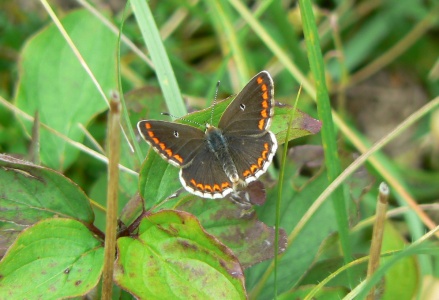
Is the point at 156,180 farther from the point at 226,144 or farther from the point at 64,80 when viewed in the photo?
the point at 64,80

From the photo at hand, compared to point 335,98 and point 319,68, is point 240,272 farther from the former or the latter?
point 335,98

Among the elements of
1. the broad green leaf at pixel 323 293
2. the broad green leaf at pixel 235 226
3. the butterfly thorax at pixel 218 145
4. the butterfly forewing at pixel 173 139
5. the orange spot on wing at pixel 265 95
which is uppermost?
the orange spot on wing at pixel 265 95

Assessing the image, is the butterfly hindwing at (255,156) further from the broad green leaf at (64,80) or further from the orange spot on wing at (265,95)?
the broad green leaf at (64,80)

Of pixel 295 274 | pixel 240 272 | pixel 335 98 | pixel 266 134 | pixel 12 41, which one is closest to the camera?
pixel 240 272

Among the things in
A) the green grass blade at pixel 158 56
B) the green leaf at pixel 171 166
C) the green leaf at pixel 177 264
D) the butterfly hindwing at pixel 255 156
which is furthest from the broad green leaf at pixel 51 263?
the green grass blade at pixel 158 56

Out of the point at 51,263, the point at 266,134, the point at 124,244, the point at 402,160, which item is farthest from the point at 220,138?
the point at 402,160

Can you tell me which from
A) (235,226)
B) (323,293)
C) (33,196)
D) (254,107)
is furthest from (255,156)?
(33,196)
